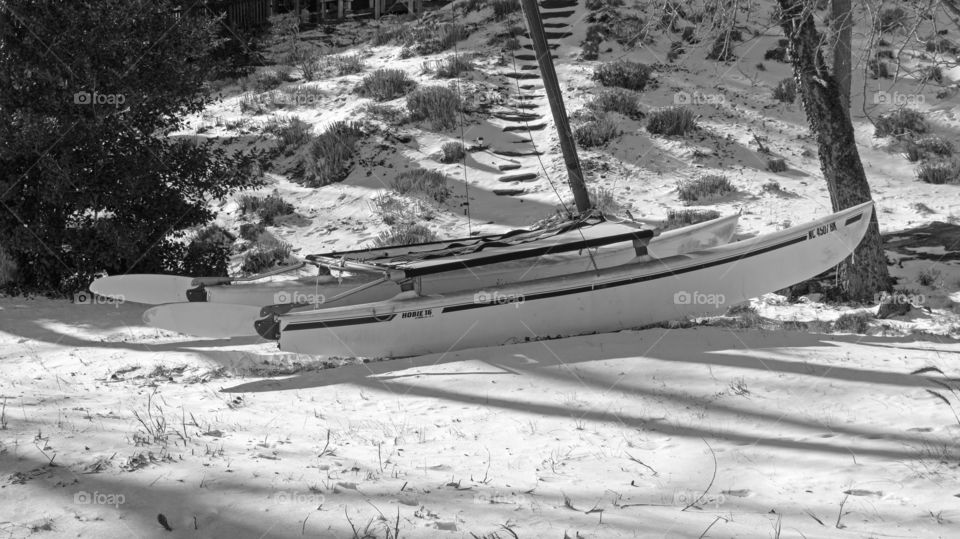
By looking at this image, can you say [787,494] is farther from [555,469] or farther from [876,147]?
[876,147]

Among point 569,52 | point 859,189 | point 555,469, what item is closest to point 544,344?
point 555,469

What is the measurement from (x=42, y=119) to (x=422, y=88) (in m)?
8.23

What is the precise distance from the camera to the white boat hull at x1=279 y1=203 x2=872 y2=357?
23.2 ft

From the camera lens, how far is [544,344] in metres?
7.13
